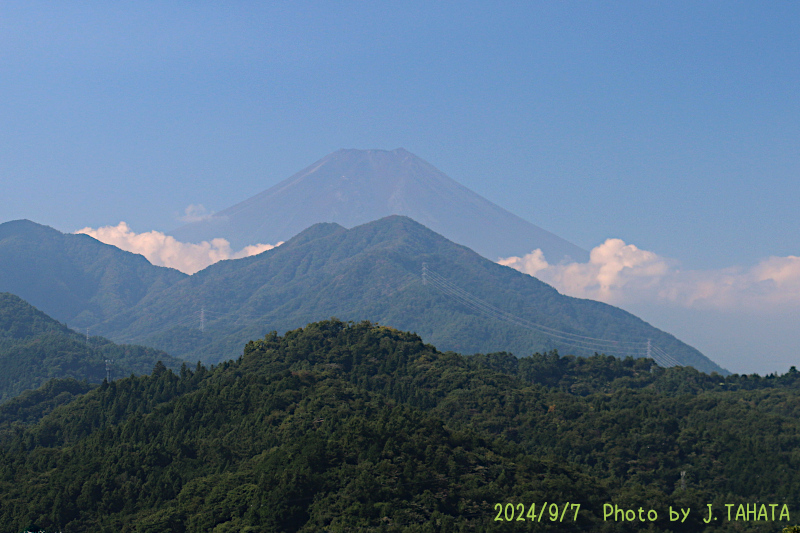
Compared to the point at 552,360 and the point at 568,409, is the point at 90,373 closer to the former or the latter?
the point at 552,360

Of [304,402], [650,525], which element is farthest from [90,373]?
[650,525]

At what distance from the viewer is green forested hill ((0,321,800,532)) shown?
59562 mm

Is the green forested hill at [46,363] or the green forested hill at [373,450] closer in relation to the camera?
the green forested hill at [373,450]

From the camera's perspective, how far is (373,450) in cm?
6397

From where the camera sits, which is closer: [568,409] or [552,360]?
[568,409]

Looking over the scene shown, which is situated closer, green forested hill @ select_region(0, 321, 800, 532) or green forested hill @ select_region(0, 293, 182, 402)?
green forested hill @ select_region(0, 321, 800, 532)

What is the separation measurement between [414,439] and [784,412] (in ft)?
214

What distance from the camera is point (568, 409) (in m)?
98.9

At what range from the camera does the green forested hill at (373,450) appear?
195ft

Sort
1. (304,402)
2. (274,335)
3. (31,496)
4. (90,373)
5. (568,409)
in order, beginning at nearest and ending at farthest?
(31,496) < (304,402) < (568,409) < (274,335) < (90,373)

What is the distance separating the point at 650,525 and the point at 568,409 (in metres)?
35.5

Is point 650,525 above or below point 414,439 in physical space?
below

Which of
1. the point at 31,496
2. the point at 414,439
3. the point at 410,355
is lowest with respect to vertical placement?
the point at 31,496

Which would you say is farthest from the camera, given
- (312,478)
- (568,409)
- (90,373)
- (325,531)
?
(90,373)
